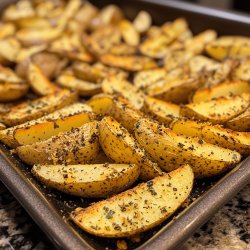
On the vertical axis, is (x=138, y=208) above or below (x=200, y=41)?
below

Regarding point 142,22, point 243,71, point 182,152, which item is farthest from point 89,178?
point 142,22

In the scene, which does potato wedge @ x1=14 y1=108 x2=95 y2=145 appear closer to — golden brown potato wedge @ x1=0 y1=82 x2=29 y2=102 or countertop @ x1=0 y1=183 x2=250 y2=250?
countertop @ x1=0 y1=183 x2=250 y2=250

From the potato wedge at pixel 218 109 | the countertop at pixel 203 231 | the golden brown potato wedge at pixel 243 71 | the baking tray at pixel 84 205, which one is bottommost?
the countertop at pixel 203 231

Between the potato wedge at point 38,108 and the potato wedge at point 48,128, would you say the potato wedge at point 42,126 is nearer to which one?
the potato wedge at point 48,128

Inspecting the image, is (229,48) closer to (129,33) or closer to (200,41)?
(200,41)

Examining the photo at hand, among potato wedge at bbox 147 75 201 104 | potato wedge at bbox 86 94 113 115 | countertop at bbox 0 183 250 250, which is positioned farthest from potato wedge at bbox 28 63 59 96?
countertop at bbox 0 183 250 250

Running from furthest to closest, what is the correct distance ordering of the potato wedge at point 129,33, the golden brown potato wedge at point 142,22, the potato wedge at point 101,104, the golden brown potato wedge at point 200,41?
the golden brown potato wedge at point 142,22 → the potato wedge at point 129,33 → the golden brown potato wedge at point 200,41 → the potato wedge at point 101,104

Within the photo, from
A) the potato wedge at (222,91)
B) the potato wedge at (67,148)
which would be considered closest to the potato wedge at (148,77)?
the potato wedge at (222,91)
